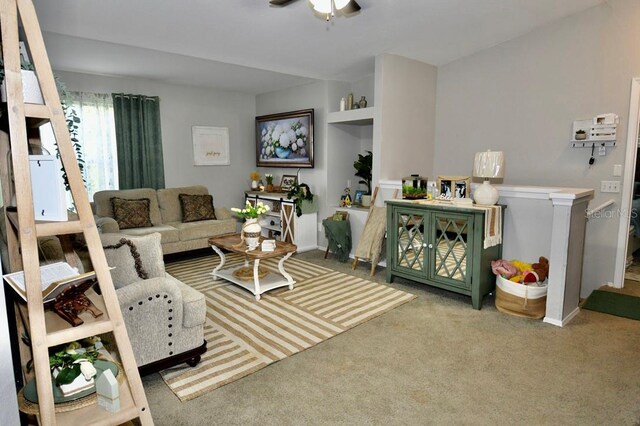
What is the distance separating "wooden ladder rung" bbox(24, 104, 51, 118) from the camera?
1203mm

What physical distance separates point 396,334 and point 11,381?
7.87ft

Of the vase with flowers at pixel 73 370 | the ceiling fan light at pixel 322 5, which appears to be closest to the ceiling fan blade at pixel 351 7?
the ceiling fan light at pixel 322 5

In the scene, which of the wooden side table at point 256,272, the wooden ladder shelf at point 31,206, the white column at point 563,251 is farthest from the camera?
the wooden side table at point 256,272

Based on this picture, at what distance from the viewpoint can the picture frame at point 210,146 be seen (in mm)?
6180

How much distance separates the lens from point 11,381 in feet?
4.26

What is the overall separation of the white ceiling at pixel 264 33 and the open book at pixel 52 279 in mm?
2405

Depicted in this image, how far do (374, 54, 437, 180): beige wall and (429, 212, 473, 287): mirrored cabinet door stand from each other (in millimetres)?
1283

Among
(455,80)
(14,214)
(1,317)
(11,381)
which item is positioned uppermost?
(455,80)

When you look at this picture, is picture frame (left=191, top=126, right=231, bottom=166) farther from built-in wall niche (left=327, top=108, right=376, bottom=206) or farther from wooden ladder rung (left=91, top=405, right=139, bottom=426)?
wooden ladder rung (left=91, top=405, right=139, bottom=426)

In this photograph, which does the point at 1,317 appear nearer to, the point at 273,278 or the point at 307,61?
the point at 273,278

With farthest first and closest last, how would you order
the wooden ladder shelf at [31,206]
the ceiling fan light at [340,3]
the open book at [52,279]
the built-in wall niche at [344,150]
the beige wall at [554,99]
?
the built-in wall niche at [344,150] → the beige wall at [554,99] → the ceiling fan light at [340,3] → the open book at [52,279] → the wooden ladder shelf at [31,206]

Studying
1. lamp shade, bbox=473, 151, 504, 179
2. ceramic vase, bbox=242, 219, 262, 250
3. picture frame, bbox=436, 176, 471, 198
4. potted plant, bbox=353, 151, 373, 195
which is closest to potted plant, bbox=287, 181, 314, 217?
potted plant, bbox=353, 151, 373, 195

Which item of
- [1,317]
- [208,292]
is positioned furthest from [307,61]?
[1,317]

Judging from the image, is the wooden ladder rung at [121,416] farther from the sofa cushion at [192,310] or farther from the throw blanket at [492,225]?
the throw blanket at [492,225]
